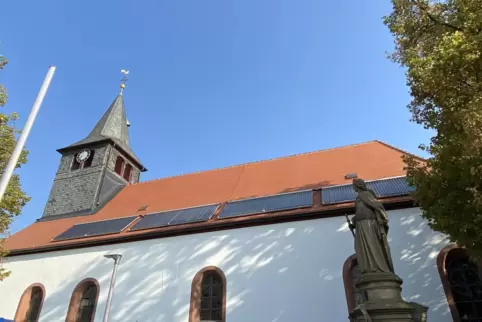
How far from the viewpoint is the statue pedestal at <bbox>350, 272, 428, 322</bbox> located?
522cm

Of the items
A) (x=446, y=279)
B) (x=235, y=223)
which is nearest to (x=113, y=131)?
(x=235, y=223)

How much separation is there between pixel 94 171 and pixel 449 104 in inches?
696

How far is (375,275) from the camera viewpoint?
578 centimetres

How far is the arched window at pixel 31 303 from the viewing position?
1305 cm

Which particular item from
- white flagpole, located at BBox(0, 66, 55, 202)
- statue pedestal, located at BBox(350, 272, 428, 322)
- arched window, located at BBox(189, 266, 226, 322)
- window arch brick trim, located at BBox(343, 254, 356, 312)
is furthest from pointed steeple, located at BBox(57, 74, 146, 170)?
statue pedestal, located at BBox(350, 272, 428, 322)

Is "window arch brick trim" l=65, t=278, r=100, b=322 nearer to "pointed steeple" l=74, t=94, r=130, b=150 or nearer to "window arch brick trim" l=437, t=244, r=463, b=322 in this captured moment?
"pointed steeple" l=74, t=94, r=130, b=150

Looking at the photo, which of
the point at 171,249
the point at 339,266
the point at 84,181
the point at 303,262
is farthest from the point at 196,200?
the point at 84,181

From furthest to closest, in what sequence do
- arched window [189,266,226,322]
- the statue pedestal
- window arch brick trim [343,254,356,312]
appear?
arched window [189,266,226,322], window arch brick trim [343,254,356,312], the statue pedestal

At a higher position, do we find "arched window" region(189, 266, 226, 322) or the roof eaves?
the roof eaves

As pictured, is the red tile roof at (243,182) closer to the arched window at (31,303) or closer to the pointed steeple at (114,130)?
the arched window at (31,303)

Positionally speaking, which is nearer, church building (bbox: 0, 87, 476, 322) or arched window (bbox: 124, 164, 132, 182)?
church building (bbox: 0, 87, 476, 322)

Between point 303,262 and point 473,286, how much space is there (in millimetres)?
4207

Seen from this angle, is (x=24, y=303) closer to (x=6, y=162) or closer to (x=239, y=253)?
(x=6, y=162)

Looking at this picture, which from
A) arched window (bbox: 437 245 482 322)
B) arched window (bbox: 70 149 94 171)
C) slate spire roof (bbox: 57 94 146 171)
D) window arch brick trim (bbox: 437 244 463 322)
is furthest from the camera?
slate spire roof (bbox: 57 94 146 171)
